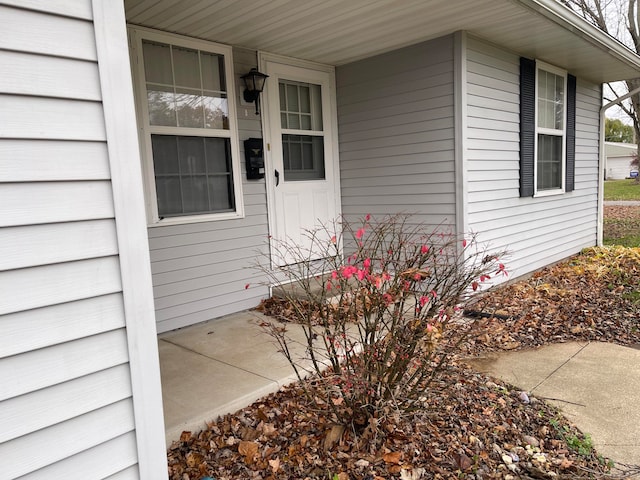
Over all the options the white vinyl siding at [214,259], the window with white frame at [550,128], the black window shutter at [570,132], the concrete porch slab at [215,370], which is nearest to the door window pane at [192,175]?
the white vinyl siding at [214,259]

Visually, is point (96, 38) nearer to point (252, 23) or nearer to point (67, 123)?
point (67, 123)

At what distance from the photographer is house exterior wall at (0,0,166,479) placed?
135 centimetres

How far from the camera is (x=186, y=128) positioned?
13.1 feet

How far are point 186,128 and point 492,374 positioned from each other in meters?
3.24

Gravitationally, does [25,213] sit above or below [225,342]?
above

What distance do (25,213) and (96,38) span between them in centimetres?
62

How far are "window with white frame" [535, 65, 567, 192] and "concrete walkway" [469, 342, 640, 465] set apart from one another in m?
3.10

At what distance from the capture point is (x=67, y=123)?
4.66ft

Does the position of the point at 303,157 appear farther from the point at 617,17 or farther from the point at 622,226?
the point at 617,17

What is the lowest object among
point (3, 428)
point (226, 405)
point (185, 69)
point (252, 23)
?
point (226, 405)

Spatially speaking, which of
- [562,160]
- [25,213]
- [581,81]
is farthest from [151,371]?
[581,81]

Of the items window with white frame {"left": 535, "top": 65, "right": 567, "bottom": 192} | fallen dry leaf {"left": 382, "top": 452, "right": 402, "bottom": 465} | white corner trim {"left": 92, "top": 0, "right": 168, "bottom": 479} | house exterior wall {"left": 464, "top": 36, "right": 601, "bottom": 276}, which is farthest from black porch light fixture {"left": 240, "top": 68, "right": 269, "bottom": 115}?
window with white frame {"left": 535, "top": 65, "right": 567, "bottom": 192}

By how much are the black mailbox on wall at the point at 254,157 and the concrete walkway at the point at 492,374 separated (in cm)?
155

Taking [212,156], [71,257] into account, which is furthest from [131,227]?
[212,156]
